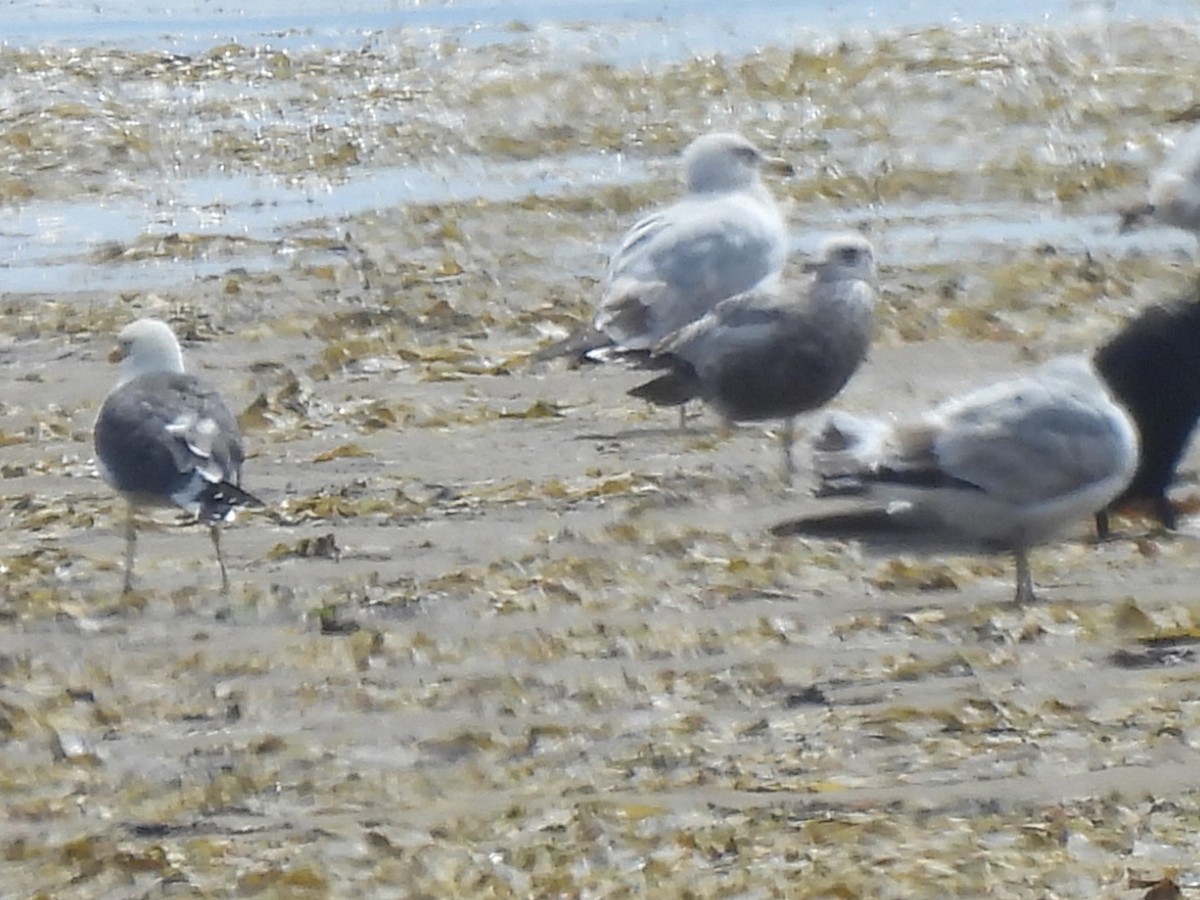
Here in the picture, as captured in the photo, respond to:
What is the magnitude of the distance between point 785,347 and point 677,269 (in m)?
0.86

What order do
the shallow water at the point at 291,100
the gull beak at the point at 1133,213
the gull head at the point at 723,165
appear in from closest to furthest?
the gull head at the point at 723,165 < the gull beak at the point at 1133,213 < the shallow water at the point at 291,100

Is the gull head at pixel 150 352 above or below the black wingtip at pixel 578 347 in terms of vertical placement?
above

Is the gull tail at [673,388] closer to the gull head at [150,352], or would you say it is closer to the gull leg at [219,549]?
the gull head at [150,352]

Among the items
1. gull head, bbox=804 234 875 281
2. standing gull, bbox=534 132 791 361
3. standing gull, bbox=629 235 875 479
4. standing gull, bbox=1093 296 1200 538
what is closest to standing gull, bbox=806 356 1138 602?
standing gull, bbox=1093 296 1200 538

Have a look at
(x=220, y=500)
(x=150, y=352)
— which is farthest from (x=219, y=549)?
(x=150, y=352)

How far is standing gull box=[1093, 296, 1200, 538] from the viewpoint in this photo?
7.55 m

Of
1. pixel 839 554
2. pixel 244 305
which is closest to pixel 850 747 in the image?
pixel 839 554

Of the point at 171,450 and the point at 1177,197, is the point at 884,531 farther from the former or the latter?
the point at 1177,197

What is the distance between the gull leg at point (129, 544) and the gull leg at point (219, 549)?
0.21 meters

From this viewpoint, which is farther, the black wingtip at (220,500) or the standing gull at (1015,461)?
the black wingtip at (220,500)

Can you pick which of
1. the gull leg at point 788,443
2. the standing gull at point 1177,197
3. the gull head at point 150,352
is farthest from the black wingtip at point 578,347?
the standing gull at point 1177,197

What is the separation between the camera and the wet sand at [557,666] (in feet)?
16.8

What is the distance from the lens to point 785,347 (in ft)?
27.2

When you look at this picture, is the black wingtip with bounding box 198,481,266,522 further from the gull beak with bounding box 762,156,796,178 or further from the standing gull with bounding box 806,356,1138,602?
the gull beak with bounding box 762,156,796,178
